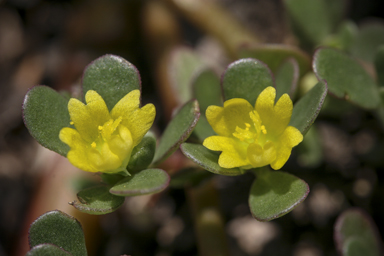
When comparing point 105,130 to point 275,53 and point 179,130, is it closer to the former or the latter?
point 179,130

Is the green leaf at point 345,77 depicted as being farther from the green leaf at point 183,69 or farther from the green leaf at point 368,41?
the green leaf at point 183,69

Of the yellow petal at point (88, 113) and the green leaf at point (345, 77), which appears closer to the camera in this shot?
the yellow petal at point (88, 113)

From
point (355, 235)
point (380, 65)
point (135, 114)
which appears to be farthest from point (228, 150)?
point (380, 65)

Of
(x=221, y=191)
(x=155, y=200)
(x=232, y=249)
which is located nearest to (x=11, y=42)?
(x=155, y=200)

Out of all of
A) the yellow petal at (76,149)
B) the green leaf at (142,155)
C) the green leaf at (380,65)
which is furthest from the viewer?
the green leaf at (380,65)

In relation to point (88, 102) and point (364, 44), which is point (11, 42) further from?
point (364, 44)

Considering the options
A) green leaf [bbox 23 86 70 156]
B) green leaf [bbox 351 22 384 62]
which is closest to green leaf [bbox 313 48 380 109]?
green leaf [bbox 351 22 384 62]

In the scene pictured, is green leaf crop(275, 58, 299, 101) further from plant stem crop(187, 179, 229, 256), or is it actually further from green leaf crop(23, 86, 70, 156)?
green leaf crop(23, 86, 70, 156)

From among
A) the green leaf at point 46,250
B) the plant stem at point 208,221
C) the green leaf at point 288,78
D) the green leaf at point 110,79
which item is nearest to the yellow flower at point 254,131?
the green leaf at point 288,78
